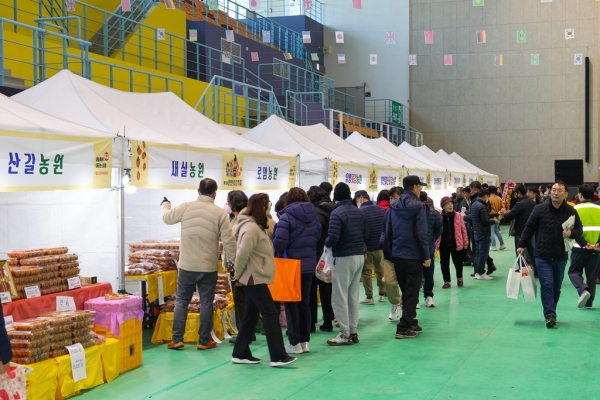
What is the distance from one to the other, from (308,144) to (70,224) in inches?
226

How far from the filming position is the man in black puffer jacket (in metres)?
8.02

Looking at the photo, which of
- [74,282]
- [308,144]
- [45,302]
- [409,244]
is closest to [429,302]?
[409,244]

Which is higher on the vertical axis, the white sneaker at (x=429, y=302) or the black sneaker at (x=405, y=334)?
the white sneaker at (x=429, y=302)

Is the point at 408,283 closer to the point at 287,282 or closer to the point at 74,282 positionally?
the point at 287,282

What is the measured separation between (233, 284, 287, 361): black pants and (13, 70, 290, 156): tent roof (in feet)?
7.04

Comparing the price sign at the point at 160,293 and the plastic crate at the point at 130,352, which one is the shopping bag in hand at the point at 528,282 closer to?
the price sign at the point at 160,293

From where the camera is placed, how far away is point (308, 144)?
1238 centimetres

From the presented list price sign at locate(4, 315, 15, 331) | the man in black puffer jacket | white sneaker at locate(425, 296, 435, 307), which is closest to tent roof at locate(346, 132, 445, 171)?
white sneaker at locate(425, 296, 435, 307)

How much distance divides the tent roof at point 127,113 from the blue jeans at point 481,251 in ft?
14.7

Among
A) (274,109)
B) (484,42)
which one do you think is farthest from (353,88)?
(274,109)

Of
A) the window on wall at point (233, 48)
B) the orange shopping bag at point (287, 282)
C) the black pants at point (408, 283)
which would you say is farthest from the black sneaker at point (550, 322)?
the window on wall at point (233, 48)

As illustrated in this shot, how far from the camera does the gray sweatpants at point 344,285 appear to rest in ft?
23.9

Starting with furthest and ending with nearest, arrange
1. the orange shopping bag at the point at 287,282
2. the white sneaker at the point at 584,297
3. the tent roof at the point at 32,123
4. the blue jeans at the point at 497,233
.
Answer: the blue jeans at the point at 497,233 → the white sneaker at the point at 584,297 → the orange shopping bag at the point at 287,282 → the tent roof at the point at 32,123

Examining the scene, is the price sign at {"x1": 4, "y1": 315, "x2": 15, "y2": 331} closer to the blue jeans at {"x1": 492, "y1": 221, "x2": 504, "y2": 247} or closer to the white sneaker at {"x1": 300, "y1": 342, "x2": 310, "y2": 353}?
the white sneaker at {"x1": 300, "y1": 342, "x2": 310, "y2": 353}
